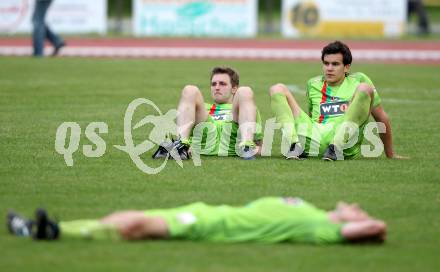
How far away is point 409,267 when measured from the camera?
632cm

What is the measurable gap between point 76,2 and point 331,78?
802 inches

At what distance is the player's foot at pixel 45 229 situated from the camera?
650cm

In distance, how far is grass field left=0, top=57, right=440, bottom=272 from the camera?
637 centimetres

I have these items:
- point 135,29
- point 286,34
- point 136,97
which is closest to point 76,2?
point 135,29

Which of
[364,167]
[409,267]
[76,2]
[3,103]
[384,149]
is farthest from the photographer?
[76,2]

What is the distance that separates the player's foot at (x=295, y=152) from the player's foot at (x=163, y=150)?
121 centimetres

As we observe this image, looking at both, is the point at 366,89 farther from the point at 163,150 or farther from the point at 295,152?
the point at 163,150

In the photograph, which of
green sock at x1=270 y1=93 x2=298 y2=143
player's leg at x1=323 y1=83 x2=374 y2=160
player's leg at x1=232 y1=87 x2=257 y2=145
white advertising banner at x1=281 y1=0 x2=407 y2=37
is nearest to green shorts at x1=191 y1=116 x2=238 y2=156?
player's leg at x1=232 y1=87 x2=257 y2=145

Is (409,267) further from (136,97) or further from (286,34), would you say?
(286,34)

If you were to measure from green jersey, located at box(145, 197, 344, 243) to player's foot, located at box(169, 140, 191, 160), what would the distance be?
10.6 feet

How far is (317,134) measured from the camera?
1020 cm

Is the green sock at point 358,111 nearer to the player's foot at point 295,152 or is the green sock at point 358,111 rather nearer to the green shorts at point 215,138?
the player's foot at point 295,152

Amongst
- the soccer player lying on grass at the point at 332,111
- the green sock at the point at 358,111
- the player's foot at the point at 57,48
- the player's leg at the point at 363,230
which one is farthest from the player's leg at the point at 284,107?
the player's foot at the point at 57,48

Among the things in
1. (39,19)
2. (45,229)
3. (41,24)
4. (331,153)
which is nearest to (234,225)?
(45,229)
